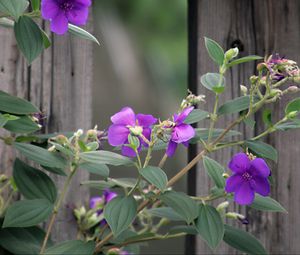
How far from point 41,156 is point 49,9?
0.31 meters

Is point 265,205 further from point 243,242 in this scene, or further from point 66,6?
point 66,6

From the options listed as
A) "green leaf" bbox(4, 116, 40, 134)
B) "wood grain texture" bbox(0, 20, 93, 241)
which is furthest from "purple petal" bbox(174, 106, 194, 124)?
"wood grain texture" bbox(0, 20, 93, 241)

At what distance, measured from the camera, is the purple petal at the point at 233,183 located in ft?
4.87

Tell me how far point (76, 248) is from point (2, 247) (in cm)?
23

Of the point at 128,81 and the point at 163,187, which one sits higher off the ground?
the point at 128,81

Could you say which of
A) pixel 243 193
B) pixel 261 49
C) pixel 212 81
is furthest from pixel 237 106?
pixel 261 49

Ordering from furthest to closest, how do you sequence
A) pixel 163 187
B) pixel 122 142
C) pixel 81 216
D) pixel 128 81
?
pixel 128 81
pixel 81 216
pixel 122 142
pixel 163 187

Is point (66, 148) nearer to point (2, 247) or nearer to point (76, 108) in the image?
point (2, 247)

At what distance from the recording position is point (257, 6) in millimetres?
2039

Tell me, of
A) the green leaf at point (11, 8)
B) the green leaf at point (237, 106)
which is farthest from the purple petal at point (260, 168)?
the green leaf at point (11, 8)

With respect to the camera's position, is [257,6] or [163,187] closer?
[163,187]

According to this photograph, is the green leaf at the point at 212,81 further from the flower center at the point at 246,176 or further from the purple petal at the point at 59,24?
the purple petal at the point at 59,24

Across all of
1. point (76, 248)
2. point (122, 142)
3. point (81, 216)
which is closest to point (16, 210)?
point (76, 248)

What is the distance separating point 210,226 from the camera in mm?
1503
